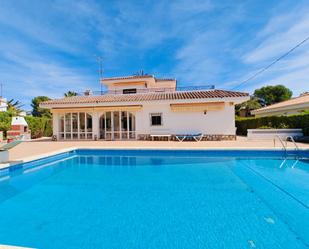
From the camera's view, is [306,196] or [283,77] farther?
[283,77]

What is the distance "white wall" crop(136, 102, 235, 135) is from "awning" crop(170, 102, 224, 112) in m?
0.54

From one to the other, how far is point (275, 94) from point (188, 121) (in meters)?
70.3

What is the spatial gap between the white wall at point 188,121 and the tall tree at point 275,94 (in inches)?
2582

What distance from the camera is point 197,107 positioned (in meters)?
23.9

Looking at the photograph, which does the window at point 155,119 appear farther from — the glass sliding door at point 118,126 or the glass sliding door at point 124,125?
the glass sliding door at point 124,125

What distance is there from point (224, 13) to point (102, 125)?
765 inches

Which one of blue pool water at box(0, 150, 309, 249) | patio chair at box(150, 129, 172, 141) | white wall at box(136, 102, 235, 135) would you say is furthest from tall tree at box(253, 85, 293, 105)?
blue pool water at box(0, 150, 309, 249)

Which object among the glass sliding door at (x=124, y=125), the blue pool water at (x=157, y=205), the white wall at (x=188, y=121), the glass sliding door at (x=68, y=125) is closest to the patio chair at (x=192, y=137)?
the white wall at (x=188, y=121)

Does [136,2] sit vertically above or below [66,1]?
above

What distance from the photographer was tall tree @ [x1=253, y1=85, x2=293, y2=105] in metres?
77.0

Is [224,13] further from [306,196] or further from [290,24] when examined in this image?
[306,196]

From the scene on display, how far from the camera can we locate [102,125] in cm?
2702

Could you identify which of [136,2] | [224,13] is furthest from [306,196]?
[136,2]

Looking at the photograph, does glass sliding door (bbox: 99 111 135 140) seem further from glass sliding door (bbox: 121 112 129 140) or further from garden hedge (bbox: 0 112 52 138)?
garden hedge (bbox: 0 112 52 138)
